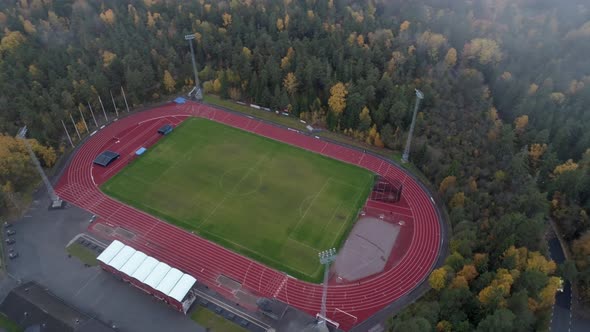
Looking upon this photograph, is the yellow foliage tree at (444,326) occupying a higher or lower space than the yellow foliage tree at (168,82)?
lower

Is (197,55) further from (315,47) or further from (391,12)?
(391,12)

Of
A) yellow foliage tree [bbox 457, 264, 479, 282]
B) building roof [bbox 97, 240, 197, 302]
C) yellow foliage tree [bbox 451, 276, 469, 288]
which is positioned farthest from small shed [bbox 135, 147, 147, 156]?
yellow foliage tree [bbox 457, 264, 479, 282]

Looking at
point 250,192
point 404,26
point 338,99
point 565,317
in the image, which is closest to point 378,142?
point 338,99

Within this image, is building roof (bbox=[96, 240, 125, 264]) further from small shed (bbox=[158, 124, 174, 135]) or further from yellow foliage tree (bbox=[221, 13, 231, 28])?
yellow foliage tree (bbox=[221, 13, 231, 28])

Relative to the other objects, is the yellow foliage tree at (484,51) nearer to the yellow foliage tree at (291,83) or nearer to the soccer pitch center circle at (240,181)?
the yellow foliage tree at (291,83)

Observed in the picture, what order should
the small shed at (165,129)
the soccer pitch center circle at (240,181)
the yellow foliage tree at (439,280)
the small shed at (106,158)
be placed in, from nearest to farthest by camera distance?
1. the yellow foliage tree at (439,280)
2. the soccer pitch center circle at (240,181)
3. the small shed at (106,158)
4. the small shed at (165,129)

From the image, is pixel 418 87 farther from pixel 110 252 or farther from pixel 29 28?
pixel 29 28

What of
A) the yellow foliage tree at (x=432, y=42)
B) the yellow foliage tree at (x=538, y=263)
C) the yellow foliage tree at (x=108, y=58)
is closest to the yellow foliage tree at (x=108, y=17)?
the yellow foliage tree at (x=108, y=58)

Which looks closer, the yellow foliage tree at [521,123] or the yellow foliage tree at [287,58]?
the yellow foliage tree at [521,123]
